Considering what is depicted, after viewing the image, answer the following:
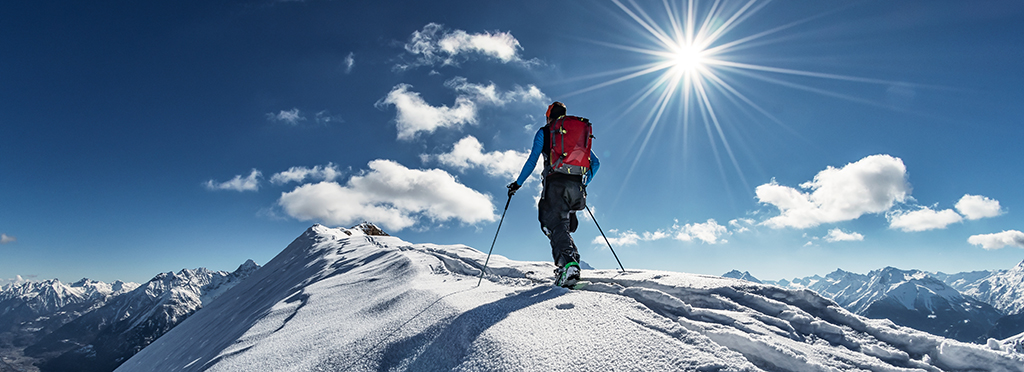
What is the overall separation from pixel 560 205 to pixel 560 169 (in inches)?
22.1

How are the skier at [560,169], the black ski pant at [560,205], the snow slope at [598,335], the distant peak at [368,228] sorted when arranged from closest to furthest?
the snow slope at [598,335] < the black ski pant at [560,205] < the skier at [560,169] < the distant peak at [368,228]

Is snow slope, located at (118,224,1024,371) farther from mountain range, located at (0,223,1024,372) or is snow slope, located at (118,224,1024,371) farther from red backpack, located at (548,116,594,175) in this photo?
red backpack, located at (548,116,594,175)

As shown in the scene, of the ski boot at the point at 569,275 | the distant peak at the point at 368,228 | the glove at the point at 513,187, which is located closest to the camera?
the ski boot at the point at 569,275

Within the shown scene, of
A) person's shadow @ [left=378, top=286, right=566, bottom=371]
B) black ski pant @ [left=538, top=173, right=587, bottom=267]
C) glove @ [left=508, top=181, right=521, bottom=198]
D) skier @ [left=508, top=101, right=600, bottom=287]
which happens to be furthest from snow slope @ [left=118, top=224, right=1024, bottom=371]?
glove @ [left=508, top=181, right=521, bottom=198]

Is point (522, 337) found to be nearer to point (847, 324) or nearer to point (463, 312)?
point (463, 312)

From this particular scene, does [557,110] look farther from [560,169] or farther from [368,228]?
[368,228]

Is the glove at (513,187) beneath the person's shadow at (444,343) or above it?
above

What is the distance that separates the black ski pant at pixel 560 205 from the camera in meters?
5.84

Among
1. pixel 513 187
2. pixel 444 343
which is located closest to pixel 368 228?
pixel 513 187

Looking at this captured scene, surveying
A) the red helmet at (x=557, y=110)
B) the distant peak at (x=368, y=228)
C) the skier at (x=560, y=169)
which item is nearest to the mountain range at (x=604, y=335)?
the skier at (x=560, y=169)

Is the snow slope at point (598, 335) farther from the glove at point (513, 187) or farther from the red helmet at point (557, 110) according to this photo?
the red helmet at point (557, 110)

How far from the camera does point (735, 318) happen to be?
11.3ft

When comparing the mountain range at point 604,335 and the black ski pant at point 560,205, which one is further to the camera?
the black ski pant at point 560,205

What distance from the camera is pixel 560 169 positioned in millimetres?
5969
